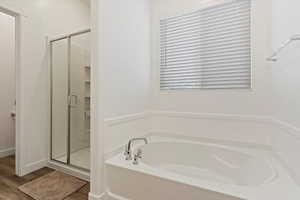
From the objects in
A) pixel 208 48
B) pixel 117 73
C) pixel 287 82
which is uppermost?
pixel 208 48

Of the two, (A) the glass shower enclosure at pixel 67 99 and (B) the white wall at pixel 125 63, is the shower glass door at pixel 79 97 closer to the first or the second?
(A) the glass shower enclosure at pixel 67 99

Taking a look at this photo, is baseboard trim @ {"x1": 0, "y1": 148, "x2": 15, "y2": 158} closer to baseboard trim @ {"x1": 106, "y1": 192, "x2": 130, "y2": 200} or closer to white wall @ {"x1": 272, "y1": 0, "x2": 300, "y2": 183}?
baseboard trim @ {"x1": 106, "y1": 192, "x2": 130, "y2": 200}

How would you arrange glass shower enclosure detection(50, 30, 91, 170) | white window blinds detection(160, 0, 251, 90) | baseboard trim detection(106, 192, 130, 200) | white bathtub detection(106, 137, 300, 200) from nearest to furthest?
white bathtub detection(106, 137, 300, 200) → baseboard trim detection(106, 192, 130, 200) → white window blinds detection(160, 0, 251, 90) → glass shower enclosure detection(50, 30, 91, 170)

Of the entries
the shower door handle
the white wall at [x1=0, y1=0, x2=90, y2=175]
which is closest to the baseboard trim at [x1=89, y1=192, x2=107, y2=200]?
the white wall at [x1=0, y1=0, x2=90, y2=175]

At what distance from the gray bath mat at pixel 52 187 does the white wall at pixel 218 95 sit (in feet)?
4.07

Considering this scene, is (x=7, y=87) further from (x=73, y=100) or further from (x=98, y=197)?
(x=98, y=197)

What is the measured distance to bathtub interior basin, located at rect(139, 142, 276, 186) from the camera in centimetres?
159

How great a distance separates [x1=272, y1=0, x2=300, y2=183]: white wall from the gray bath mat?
81.1 inches

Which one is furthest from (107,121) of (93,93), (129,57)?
(129,57)

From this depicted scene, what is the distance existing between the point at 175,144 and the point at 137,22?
162 centimetres

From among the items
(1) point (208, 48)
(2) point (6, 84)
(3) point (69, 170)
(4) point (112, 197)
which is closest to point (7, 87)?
(2) point (6, 84)

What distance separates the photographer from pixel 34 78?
2336 mm

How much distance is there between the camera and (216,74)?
204cm

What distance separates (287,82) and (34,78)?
2890 mm
